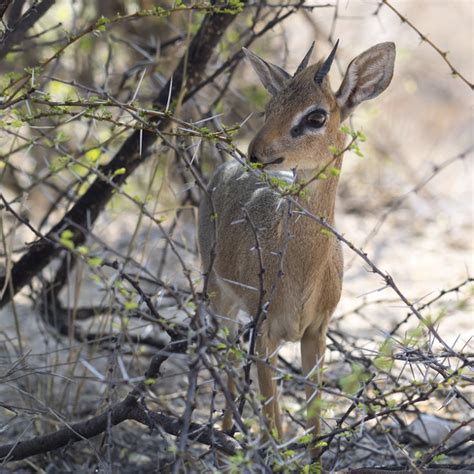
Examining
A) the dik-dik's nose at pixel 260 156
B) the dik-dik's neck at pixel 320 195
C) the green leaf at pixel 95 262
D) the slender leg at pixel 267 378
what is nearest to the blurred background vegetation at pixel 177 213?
the green leaf at pixel 95 262

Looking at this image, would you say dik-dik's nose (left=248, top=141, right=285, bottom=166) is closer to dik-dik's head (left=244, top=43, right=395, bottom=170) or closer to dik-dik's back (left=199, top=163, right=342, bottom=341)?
dik-dik's head (left=244, top=43, right=395, bottom=170)

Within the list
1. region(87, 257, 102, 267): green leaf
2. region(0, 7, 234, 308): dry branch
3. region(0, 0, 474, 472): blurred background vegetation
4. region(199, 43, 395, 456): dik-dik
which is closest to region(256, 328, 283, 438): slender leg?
region(199, 43, 395, 456): dik-dik

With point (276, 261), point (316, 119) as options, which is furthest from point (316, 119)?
point (276, 261)

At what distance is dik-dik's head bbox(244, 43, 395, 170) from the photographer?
4105mm

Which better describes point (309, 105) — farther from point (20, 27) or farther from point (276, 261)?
point (20, 27)

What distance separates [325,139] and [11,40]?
156 cm

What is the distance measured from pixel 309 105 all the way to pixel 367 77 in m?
0.39

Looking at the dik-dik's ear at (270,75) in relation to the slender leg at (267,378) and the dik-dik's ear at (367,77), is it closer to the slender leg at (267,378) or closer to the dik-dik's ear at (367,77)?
the dik-dik's ear at (367,77)

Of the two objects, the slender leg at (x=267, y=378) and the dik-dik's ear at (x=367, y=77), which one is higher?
the dik-dik's ear at (x=367, y=77)

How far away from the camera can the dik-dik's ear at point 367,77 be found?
14.4 feet

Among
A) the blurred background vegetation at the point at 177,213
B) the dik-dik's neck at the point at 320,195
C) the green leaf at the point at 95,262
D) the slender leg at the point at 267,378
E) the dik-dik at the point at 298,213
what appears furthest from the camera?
the slender leg at the point at 267,378

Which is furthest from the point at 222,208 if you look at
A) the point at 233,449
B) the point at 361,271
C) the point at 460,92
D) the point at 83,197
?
the point at 460,92

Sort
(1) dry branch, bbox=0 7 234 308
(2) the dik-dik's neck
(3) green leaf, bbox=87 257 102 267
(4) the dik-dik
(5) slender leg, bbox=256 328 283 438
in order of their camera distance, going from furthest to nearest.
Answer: (1) dry branch, bbox=0 7 234 308 < (5) slender leg, bbox=256 328 283 438 < (2) the dik-dik's neck < (4) the dik-dik < (3) green leaf, bbox=87 257 102 267

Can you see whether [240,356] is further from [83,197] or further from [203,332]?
[83,197]
